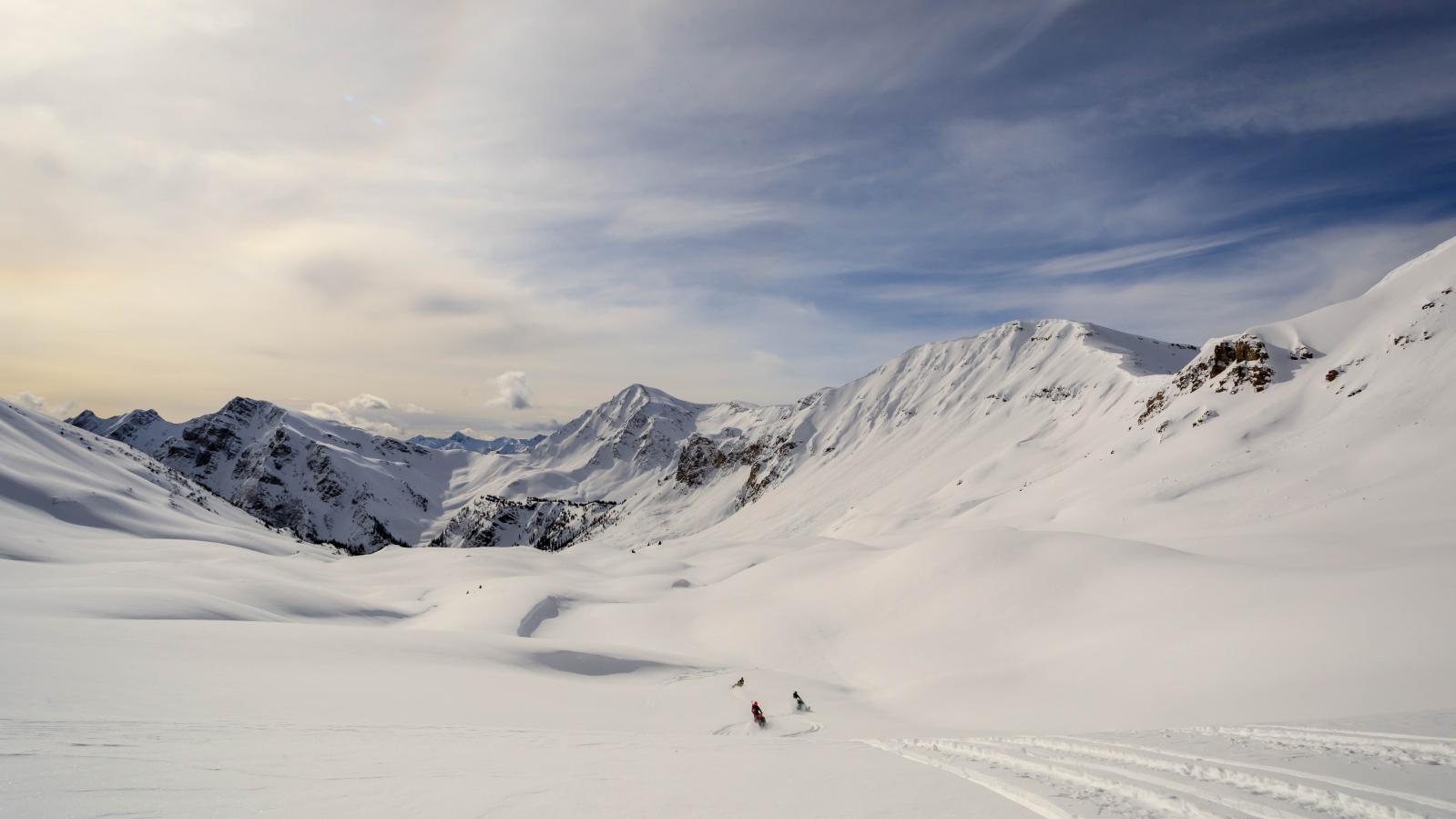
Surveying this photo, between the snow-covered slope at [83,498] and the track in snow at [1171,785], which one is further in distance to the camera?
the snow-covered slope at [83,498]

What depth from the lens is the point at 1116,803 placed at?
27.2ft

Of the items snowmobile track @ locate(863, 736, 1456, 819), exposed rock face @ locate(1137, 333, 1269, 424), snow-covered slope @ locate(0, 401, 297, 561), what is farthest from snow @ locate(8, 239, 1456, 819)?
snow-covered slope @ locate(0, 401, 297, 561)

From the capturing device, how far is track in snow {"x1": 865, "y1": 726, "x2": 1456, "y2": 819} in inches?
305

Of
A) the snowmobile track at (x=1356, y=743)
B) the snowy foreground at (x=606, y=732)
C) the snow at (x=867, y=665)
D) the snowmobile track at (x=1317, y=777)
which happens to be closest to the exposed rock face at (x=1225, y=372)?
the snow at (x=867, y=665)

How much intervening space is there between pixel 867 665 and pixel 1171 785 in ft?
76.8

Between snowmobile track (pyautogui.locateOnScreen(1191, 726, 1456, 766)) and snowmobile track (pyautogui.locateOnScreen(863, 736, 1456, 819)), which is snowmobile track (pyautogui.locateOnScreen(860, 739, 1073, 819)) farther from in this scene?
snowmobile track (pyautogui.locateOnScreen(1191, 726, 1456, 766))

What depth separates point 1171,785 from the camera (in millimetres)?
8820

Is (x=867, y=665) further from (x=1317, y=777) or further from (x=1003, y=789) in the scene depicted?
(x=1317, y=777)

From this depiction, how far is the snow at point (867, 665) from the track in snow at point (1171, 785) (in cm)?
6

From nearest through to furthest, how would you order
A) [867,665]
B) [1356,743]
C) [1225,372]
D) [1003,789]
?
[1003,789] → [1356,743] → [867,665] → [1225,372]

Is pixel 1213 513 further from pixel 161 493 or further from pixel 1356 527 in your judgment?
pixel 161 493

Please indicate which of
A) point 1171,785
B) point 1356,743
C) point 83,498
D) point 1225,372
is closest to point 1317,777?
point 1171,785

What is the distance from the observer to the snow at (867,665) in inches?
336

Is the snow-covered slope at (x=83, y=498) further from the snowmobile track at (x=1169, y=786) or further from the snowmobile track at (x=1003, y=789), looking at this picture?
the snowmobile track at (x=1169, y=786)
